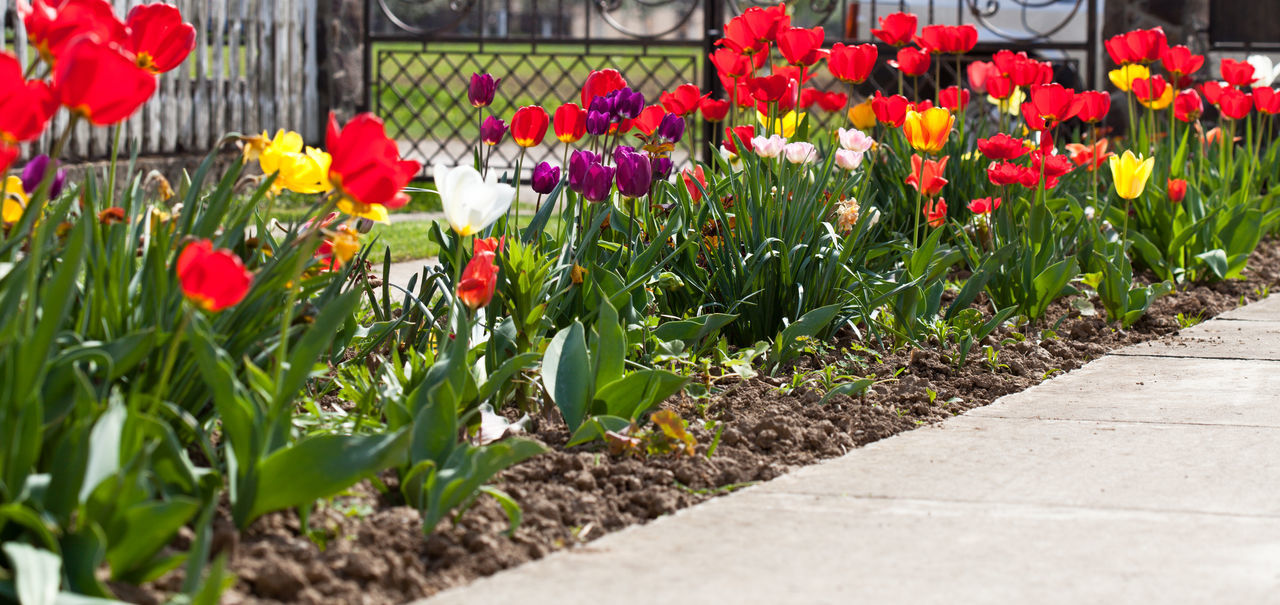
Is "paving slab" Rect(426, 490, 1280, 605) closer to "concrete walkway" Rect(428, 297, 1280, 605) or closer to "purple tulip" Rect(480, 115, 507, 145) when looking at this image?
"concrete walkway" Rect(428, 297, 1280, 605)

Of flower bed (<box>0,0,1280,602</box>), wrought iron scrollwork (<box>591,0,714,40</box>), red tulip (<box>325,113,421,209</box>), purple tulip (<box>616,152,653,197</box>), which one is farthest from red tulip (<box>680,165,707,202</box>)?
wrought iron scrollwork (<box>591,0,714,40</box>)

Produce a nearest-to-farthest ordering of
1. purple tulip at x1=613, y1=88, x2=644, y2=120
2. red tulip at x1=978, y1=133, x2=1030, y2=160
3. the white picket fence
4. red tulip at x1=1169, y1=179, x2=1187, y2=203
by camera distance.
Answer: purple tulip at x1=613, y1=88, x2=644, y2=120, red tulip at x1=978, y1=133, x2=1030, y2=160, red tulip at x1=1169, y1=179, x2=1187, y2=203, the white picket fence

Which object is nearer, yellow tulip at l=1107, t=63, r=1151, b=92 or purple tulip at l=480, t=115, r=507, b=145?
purple tulip at l=480, t=115, r=507, b=145

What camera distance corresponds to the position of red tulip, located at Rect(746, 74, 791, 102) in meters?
3.58

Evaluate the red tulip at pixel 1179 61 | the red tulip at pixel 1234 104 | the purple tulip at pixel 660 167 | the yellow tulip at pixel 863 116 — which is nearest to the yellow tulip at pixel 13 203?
the purple tulip at pixel 660 167

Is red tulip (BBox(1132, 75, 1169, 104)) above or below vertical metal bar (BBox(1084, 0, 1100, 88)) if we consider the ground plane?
below

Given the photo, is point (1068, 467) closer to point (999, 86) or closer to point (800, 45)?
point (800, 45)

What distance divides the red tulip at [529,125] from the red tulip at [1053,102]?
162 cm

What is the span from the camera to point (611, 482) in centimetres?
235

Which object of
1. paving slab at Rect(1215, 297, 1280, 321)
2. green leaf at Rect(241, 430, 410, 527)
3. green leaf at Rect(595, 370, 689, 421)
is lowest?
paving slab at Rect(1215, 297, 1280, 321)

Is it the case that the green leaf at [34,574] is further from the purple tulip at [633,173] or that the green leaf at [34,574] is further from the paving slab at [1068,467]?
the purple tulip at [633,173]

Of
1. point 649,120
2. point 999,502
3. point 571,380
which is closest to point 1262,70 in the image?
point 649,120

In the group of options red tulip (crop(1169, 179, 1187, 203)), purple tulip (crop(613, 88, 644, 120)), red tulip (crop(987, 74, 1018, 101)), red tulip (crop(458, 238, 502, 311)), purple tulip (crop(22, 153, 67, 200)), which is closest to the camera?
purple tulip (crop(22, 153, 67, 200))

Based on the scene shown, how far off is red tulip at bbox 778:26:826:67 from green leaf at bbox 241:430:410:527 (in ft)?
6.86
